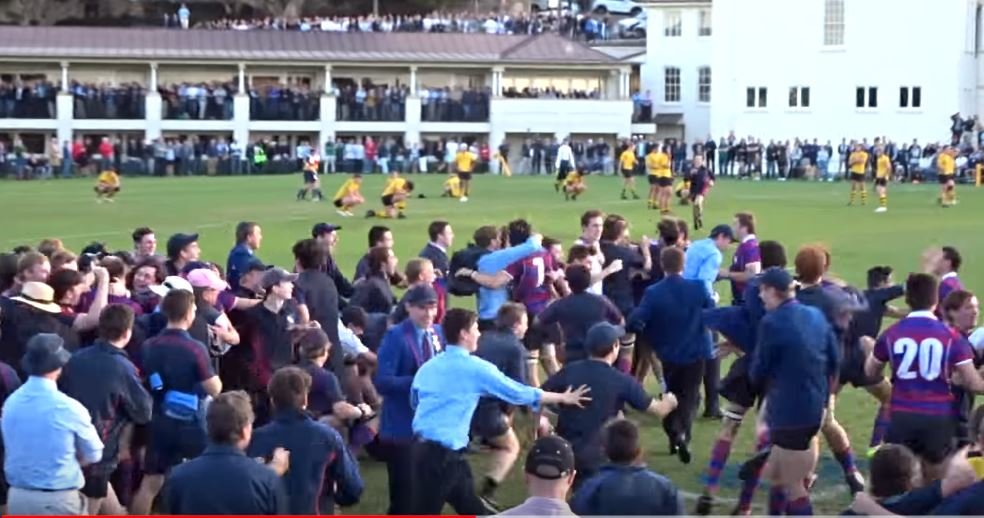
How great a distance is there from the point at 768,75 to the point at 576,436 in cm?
5765

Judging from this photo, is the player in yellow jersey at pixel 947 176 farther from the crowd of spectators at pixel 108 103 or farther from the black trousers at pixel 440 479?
the crowd of spectators at pixel 108 103

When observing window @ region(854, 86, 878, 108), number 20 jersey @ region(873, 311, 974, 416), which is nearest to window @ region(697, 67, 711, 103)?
window @ region(854, 86, 878, 108)

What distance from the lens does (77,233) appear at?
29.6m

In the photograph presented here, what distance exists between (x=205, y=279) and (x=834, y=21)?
181 ft

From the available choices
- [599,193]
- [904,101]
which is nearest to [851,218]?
[599,193]

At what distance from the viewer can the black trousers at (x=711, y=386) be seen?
13841mm

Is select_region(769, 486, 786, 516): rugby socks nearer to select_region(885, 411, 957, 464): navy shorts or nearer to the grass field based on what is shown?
select_region(885, 411, 957, 464): navy shorts

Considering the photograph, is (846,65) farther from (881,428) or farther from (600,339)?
(600,339)

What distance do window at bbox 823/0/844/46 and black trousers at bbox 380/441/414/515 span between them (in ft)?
187

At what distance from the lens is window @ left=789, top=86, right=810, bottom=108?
65375 millimetres

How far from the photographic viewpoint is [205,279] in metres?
12.0

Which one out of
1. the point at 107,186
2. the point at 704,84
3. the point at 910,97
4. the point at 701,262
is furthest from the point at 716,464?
the point at 704,84

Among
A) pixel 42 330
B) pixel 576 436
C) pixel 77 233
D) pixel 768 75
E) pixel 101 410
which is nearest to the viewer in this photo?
pixel 101 410

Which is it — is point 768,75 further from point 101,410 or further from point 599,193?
point 101,410
